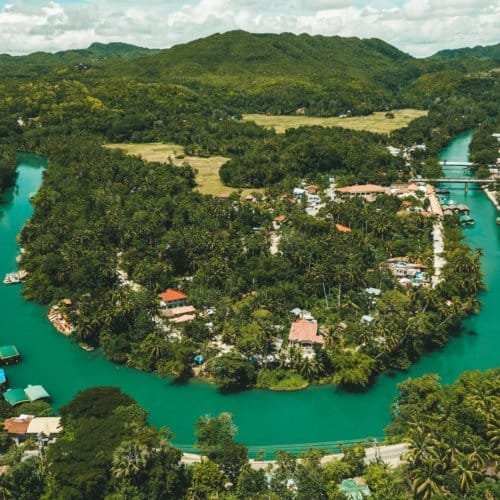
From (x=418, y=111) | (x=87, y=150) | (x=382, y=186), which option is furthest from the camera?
(x=418, y=111)

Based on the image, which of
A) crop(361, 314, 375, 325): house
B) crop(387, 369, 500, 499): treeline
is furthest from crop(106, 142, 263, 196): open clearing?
crop(387, 369, 500, 499): treeline

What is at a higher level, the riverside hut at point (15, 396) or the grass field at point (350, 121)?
the grass field at point (350, 121)

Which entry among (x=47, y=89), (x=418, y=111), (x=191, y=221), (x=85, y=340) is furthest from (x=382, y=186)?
(x=47, y=89)

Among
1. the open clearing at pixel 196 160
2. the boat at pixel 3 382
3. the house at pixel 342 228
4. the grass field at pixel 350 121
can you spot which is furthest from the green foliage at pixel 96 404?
the grass field at pixel 350 121

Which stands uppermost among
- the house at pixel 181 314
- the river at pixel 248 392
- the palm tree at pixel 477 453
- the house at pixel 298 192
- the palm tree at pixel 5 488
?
the house at pixel 298 192

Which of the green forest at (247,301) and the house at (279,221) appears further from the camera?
the house at (279,221)

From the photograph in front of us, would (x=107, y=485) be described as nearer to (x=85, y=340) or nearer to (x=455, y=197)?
(x=85, y=340)

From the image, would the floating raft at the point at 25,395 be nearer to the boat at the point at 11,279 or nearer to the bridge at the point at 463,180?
the boat at the point at 11,279

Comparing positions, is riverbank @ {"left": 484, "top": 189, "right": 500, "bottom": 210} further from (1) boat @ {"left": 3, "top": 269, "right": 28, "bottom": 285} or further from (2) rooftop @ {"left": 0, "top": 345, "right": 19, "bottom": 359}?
(2) rooftop @ {"left": 0, "top": 345, "right": 19, "bottom": 359}
